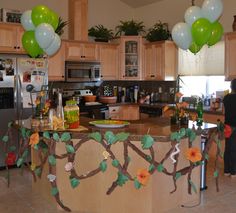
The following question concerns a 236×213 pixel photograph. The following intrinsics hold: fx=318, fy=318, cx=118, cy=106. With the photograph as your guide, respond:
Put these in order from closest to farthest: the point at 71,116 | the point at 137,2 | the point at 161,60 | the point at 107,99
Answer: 1. the point at 71,116
2. the point at 161,60
3. the point at 107,99
4. the point at 137,2

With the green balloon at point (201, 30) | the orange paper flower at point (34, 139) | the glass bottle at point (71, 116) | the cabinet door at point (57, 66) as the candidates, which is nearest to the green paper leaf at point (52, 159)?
the orange paper flower at point (34, 139)

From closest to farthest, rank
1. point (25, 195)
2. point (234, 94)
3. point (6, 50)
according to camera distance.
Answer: point (25, 195) → point (234, 94) → point (6, 50)

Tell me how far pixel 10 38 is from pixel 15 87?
82cm

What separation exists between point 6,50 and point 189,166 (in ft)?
11.4

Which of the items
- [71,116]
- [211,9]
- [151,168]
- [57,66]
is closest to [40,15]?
[71,116]

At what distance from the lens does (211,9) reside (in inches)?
143

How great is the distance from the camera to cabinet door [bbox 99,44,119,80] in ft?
21.6

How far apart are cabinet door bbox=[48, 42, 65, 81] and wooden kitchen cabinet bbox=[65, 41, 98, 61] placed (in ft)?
0.43

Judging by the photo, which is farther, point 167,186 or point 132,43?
point 132,43

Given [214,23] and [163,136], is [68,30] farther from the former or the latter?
[163,136]

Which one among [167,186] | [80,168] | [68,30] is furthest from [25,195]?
[68,30]

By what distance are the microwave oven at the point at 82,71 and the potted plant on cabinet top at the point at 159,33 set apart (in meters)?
1.24

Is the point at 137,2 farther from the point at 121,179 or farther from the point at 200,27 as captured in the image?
the point at 121,179

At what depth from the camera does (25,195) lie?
13.2 ft
